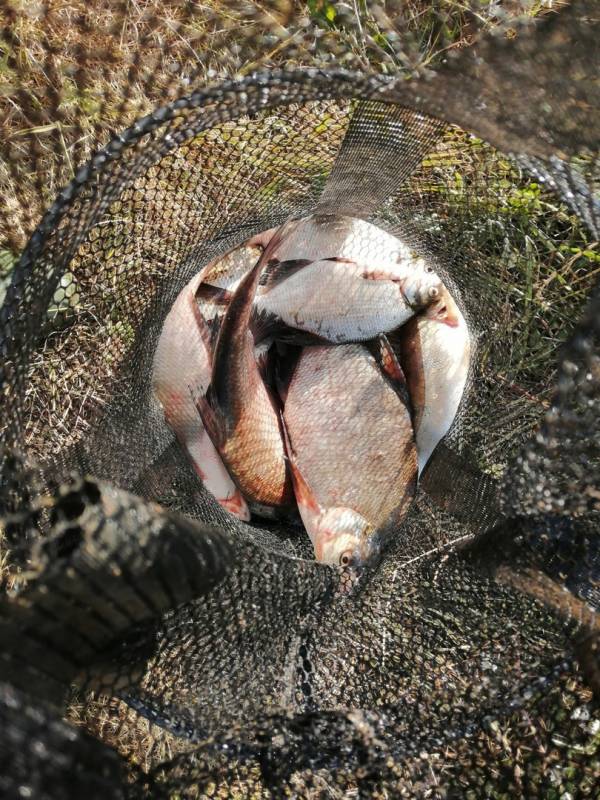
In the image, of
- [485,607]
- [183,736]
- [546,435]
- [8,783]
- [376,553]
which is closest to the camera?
[8,783]

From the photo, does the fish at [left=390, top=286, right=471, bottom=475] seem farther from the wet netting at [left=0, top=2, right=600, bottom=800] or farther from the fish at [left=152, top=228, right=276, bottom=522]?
the fish at [left=152, top=228, right=276, bottom=522]

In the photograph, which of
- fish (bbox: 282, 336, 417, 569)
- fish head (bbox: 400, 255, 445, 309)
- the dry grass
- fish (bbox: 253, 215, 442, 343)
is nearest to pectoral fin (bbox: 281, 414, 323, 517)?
fish (bbox: 282, 336, 417, 569)

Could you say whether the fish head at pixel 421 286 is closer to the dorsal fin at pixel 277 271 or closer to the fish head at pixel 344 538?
the dorsal fin at pixel 277 271

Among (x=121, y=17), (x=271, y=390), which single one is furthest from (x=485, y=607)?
(x=121, y=17)

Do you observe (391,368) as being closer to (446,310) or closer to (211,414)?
(446,310)

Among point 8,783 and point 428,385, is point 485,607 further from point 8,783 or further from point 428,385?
point 8,783

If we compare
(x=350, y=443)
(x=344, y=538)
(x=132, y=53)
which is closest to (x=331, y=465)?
(x=350, y=443)
